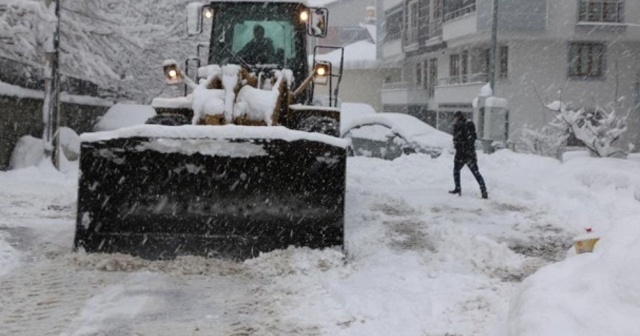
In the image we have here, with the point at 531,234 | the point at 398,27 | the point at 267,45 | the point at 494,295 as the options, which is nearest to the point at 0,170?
the point at 267,45

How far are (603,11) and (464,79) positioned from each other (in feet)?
22.5

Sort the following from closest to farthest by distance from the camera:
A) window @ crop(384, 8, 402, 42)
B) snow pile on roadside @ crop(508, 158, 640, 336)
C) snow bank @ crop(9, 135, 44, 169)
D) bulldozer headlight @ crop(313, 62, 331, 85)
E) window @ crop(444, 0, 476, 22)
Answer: snow pile on roadside @ crop(508, 158, 640, 336) < bulldozer headlight @ crop(313, 62, 331, 85) < snow bank @ crop(9, 135, 44, 169) < window @ crop(444, 0, 476, 22) < window @ crop(384, 8, 402, 42)

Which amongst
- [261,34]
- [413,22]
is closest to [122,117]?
[261,34]

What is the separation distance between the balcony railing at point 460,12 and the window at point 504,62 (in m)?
2.21

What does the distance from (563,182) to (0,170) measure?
38.7ft

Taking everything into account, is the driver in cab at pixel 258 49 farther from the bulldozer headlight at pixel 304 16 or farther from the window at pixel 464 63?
the window at pixel 464 63

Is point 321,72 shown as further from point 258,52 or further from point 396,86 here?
point 396,86

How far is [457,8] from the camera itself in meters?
34.1

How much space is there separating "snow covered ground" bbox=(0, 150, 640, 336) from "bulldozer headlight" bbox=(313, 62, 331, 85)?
1872mm

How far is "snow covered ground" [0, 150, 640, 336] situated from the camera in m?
3.61

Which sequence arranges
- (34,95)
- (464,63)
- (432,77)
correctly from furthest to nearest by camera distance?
(432,77)
(464,63)
(34,95)

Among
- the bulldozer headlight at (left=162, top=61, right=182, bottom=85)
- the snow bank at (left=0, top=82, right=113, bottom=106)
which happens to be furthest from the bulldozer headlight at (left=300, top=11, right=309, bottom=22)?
the snow bank at (left=0, top=82, right=113, bottom=106)

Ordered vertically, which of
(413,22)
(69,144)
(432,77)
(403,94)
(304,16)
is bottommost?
(69,144)

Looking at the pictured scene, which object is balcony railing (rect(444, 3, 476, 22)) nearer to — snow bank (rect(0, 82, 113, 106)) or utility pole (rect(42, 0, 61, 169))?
snow bank (rect(0, 82, 113, 106))
